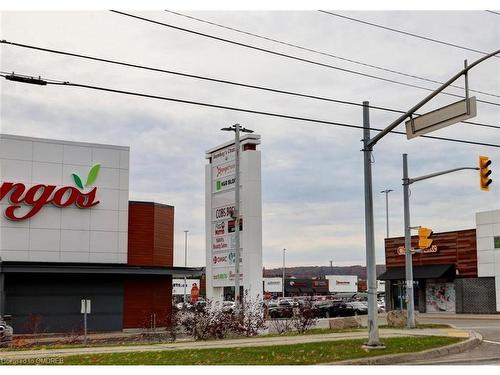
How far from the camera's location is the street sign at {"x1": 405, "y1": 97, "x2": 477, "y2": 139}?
17150 millimetres

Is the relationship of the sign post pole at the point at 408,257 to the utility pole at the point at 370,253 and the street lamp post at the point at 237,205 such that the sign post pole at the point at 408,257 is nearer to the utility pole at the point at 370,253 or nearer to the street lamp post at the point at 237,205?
the street lamp post at the point at 237,205

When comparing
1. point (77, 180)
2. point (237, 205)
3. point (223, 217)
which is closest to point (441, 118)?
point (237, 205)

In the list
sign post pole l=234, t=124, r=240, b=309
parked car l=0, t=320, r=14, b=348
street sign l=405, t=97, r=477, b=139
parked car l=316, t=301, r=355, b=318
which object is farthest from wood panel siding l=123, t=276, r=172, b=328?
street sign l=405, t=97, r=477, b=139

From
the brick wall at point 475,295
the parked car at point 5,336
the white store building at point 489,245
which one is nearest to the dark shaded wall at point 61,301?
the parked car at point 5,336

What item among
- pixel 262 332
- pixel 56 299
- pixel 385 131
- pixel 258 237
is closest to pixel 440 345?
pixel 385 131

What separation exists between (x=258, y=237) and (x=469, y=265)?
23.6 m

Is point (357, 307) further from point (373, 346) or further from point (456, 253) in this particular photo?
point (373, 346)

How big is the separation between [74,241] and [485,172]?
22422 millimetres

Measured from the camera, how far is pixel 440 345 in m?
19.6

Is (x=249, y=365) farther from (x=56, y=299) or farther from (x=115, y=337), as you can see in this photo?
(x=56, y=299)

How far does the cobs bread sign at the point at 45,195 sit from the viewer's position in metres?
34.9

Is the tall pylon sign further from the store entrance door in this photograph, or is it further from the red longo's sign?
the store entrance door

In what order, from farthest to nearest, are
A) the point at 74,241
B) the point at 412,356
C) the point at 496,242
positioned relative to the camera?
the point at 496,242, the point at 74,241, the point at 412,356

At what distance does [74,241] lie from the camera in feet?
120
